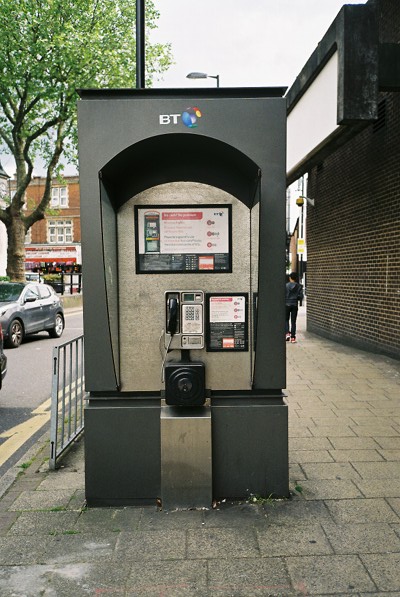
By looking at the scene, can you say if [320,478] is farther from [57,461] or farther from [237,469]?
[57,461]

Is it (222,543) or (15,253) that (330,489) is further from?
(15,253)

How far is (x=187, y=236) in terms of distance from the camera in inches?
163

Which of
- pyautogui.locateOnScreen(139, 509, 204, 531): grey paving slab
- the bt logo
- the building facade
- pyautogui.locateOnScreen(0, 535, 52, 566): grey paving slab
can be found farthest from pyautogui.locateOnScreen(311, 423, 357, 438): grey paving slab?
the building facade

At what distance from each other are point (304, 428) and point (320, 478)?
57.8 inches

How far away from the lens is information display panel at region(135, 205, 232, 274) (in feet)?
13.5

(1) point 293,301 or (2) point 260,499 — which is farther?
(1) point 293,301

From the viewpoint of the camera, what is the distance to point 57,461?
502cm

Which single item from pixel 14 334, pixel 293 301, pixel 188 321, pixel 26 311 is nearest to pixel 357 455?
pixel 188 321

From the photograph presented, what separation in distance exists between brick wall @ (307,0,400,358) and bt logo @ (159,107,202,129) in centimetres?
668

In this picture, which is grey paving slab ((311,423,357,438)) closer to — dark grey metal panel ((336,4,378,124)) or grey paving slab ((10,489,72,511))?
grey paving slab ((10,489,72,511))

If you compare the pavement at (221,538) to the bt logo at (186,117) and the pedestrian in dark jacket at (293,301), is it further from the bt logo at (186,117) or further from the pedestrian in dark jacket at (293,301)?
the pedestrian in dark jacket at (293,301)

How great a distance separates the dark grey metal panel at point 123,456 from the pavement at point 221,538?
0.14m

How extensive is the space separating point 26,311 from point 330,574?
39.5 ft

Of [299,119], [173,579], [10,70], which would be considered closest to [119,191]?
[173,579]
